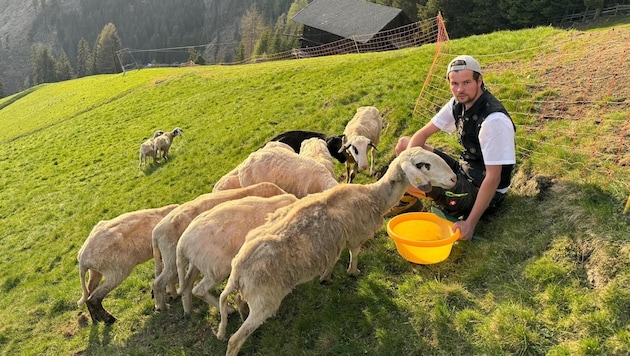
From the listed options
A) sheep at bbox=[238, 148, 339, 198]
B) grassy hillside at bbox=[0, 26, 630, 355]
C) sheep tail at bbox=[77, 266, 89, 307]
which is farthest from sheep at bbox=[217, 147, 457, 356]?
sheep tail at bbox=[77, 266, 89, 307]

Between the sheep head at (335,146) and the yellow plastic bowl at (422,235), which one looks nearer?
the yellow plastic bowl at (422,235)

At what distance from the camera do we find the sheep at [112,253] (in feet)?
21.8

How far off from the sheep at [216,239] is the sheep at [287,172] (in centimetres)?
161

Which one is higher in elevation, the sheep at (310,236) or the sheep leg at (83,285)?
the sheep at (310,236)

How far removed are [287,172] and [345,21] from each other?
134 feet

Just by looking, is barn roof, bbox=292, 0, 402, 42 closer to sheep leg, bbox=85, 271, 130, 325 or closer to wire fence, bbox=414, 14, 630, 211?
wire fence, bbox=414, 14, 630, 211

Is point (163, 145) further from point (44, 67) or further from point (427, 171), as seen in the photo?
point (44, 67)

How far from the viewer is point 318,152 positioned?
861 centimetres

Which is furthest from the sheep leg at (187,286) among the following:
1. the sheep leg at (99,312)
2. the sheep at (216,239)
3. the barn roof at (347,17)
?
the barn roof at (347,17)

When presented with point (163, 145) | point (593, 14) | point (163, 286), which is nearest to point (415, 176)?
point (163, 286)

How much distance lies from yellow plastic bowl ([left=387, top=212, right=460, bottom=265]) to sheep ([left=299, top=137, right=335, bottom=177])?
2.16 metres

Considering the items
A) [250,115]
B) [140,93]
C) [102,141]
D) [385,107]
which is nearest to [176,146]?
[250,115]

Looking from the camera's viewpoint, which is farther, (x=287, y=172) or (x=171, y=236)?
(x=287, y=172)

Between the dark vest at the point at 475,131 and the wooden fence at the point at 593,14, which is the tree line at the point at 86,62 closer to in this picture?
the wooden fence at the point at 593,14
